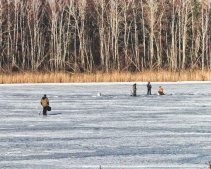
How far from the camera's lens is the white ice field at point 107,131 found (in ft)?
39.8

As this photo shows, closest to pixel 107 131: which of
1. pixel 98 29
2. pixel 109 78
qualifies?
pixel 109 78

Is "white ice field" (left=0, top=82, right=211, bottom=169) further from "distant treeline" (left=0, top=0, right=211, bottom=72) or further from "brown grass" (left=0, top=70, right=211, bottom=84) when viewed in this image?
"distant treeline" (left=0, top=0, right=211, bottom=72)

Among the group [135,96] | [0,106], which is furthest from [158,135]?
[135,96]

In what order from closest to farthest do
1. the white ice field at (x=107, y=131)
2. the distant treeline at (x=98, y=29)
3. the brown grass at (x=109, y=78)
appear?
the white ice field at (x=107, y=131)
the brown grass at (x=109, y=78)
the distant treeline at (x=98, y=29)

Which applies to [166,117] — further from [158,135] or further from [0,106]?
→ [0,106]

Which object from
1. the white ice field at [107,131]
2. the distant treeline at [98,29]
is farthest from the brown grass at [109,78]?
the distant treeline at [98,29]

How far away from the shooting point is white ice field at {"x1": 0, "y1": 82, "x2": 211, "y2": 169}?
12.1 meters

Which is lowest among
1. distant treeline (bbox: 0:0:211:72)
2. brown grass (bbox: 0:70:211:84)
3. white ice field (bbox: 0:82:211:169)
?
white ice field (bbox: 0:82:211:169)

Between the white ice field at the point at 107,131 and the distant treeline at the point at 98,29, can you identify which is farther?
the distant treeline at the point at 98,29

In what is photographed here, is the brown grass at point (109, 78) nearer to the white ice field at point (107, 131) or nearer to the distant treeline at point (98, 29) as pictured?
the white ice field at point (107, 131)

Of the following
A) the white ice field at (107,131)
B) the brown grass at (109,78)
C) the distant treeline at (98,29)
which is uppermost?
the distant treeline at (98,29)

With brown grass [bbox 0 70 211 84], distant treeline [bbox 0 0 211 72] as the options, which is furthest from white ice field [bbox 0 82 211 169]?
distant treeline [bbox 0 0 211 72]

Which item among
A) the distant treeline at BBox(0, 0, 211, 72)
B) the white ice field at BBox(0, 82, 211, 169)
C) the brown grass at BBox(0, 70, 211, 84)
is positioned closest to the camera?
the white ice field at BBox(0, 82, 211, 169)

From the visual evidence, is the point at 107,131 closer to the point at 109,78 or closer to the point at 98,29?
the point at 109,78
